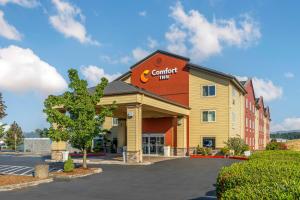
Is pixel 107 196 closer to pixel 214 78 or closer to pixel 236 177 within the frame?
Result: pixel 236 177

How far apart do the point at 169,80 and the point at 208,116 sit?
19.6 ft

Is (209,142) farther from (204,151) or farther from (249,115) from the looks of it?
(249,115)

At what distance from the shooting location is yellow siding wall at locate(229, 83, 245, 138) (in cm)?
3697

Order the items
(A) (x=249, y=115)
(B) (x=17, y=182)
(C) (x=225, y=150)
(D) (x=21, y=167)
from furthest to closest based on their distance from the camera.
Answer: (A) (x=249, y=115) < (C) (x=225, y=150) < (D) (x=21, y=167) < (B) (x=17, y=182)

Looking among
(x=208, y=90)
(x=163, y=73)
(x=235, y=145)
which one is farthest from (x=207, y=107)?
(x=163, y=73)

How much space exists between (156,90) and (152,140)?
225 inches

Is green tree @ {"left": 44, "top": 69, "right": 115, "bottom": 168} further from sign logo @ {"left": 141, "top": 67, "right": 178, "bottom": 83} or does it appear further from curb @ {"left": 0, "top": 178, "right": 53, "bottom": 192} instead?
sign logo @ {"left": 141, "top": 67, "right": 178, "bottom": 83}

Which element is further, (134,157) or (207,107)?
(207,107)

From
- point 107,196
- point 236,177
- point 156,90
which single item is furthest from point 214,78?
point 236,177

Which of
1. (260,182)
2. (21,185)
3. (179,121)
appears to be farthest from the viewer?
(179,121)

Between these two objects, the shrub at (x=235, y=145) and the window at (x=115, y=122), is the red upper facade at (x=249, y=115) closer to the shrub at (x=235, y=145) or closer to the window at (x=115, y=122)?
the shrub at (x=235, y=145)

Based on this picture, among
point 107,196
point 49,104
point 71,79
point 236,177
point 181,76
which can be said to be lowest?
point 107,196

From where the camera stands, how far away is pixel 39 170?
18.0 meters

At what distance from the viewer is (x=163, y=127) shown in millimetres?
38938
